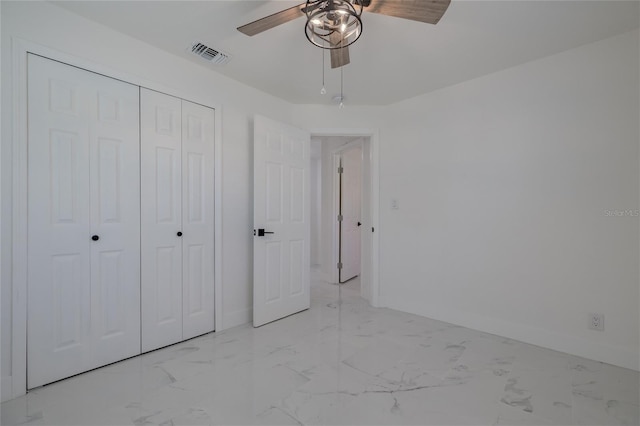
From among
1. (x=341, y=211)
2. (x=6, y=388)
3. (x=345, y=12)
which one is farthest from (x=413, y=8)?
(x=341, y=211)

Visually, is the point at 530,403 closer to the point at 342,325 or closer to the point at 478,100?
the point at 342,325

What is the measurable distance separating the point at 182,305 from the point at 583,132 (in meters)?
3.48

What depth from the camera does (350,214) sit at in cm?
470

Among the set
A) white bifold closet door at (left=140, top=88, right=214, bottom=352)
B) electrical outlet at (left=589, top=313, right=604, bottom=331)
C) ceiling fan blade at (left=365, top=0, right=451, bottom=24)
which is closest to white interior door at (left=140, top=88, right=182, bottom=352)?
white bifold closet door at (left=140, top=88, right=214, bottom=352)

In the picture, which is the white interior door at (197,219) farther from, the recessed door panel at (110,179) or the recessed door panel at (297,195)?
the recessed door panel at (297,195)

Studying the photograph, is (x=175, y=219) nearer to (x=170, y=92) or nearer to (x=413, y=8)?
(x=170, y=92)

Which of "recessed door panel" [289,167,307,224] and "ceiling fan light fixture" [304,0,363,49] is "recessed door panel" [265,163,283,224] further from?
"ceiling fan light fixture" [304,0,363,49]

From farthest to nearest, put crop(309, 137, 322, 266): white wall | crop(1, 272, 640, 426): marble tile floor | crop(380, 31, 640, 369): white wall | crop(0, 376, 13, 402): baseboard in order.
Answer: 1. crop(309, 137, 322, 266): white wall
2. crop(380, 31, 640, 369): white wall
3. crop(0, 376, 13, 402): baseboard
4. crop(1, 272, 640, 426): marble tile floor

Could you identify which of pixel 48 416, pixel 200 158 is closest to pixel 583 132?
pixel 200 158

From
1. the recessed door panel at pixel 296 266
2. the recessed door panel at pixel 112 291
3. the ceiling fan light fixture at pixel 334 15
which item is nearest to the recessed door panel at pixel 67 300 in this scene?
the recessed door panel at pixel 112 291

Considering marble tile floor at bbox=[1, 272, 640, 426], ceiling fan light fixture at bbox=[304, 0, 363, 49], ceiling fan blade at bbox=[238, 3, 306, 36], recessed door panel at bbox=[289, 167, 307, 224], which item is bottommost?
marble tile floor at bbox=[1, 272, 640, 426]

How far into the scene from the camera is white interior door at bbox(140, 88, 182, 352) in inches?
→ 89.0

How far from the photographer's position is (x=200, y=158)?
2.59 metres

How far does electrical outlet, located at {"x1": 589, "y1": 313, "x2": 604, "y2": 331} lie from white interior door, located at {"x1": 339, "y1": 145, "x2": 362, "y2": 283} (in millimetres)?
2905
